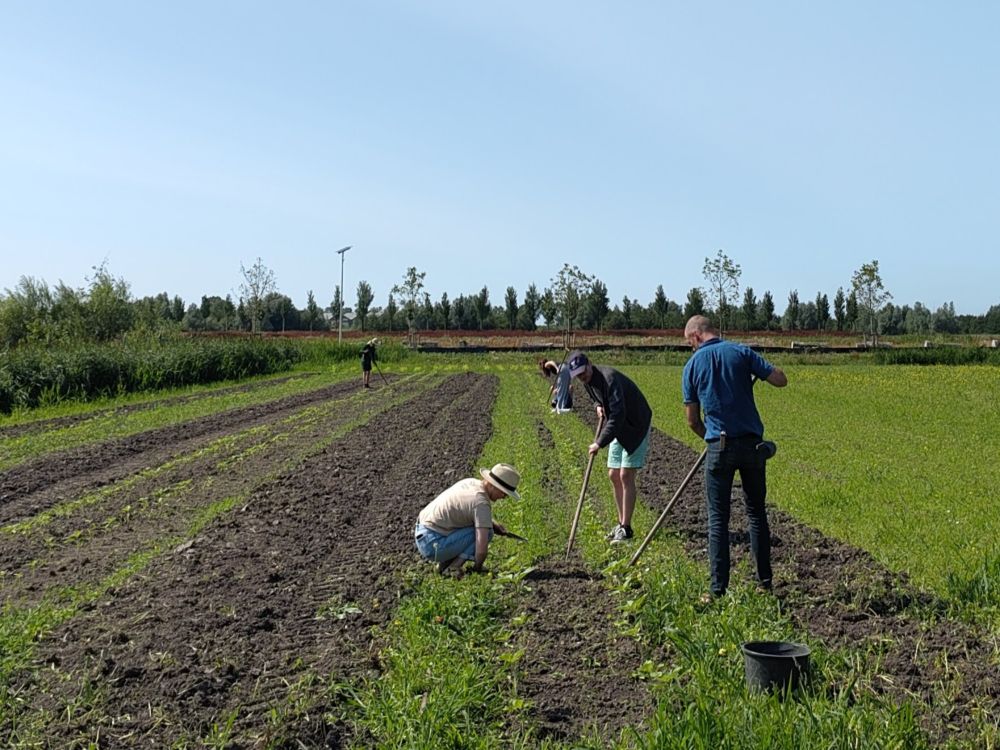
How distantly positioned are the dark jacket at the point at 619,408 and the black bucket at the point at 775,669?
407 centimetres

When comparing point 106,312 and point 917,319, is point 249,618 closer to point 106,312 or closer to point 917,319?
point 106,312

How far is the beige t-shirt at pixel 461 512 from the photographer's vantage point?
25.9 feet

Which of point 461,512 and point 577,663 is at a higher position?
point 461,512

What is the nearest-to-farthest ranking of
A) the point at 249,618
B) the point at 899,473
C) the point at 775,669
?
the point at 775,669 < the point at 249,618 < the point at 899,473

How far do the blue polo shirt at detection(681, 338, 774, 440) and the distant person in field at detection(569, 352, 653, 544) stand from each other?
1.97 meters

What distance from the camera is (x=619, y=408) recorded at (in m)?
9.28

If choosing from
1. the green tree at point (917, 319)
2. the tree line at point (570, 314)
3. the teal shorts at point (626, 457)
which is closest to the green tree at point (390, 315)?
the tree line at point (570, 314)

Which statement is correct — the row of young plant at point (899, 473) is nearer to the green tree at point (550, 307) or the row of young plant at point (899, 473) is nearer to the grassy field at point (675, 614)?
the grassy field at point (675, 614)

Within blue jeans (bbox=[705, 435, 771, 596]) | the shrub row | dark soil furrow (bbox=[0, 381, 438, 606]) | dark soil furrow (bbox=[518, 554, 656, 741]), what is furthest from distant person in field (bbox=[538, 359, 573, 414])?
the shrub row

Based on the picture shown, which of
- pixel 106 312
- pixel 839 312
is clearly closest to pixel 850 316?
pixel 839 312

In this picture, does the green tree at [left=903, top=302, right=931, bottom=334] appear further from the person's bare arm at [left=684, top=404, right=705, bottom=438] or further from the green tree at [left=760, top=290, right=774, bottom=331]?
the person's bare arm at [left=684, top=404, right=705, bottom=438]

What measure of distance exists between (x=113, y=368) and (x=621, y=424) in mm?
25943

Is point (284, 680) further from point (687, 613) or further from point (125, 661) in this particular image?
point (687, 613)

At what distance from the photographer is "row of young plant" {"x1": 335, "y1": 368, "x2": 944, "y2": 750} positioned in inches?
177
